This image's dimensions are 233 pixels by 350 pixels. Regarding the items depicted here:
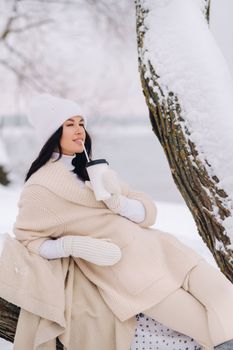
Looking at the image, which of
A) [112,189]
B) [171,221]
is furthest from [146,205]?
[171,221]

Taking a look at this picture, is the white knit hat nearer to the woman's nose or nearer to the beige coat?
the woman's nose

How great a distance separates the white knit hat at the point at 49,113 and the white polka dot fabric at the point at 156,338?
88 cm

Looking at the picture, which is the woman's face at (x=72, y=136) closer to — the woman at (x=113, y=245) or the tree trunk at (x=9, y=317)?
the woman at (x=113, y=245)

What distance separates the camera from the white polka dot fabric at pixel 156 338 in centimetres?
233

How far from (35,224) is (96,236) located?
26cm

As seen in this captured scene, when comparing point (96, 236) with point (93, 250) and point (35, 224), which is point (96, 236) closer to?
point (93, 250)

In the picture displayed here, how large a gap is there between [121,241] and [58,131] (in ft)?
1.82

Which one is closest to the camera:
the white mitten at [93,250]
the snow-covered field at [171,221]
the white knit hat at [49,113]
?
the white mitten at [93,250]

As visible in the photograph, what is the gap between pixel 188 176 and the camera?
266 centimetres

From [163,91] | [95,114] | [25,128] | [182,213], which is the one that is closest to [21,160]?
[25,128]

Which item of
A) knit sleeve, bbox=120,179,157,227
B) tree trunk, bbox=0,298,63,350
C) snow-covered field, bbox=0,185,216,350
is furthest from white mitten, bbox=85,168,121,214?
snow-covered field, bbox=0,185,216,350

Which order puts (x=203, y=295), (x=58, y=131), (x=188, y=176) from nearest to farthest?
1. (x=203, y=295)
2. (x=58, y=131)
3. (x=188, y=176)

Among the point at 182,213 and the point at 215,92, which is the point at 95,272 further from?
the point at 182,213

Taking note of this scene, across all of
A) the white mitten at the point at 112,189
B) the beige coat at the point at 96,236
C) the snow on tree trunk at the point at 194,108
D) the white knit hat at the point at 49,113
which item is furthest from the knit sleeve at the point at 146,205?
the white knit hat at the point at 49,113
